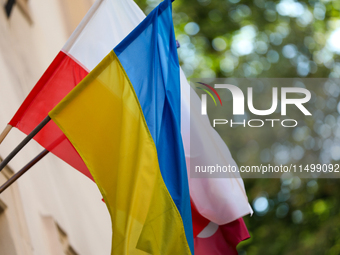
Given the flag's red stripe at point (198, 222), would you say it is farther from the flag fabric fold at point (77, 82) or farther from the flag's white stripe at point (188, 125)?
the flag's white stripe at point (188, 125)

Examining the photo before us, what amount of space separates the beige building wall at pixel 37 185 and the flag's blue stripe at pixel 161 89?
5.79ft

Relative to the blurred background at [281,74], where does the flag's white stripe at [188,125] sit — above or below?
above

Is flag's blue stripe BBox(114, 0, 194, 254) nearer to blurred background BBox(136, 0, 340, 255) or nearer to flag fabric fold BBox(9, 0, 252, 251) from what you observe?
flag fabric fold BBox(9, 0, 252, 251)

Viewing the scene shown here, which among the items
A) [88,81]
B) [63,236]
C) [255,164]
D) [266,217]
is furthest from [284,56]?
[88,81]

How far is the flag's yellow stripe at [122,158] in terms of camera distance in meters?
2.50

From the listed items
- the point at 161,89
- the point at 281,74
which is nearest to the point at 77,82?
the point at 161,89

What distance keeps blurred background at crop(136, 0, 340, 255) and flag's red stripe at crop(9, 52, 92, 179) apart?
5.28 m

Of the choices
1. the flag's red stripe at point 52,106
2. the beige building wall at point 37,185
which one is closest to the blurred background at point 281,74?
the beige building wall at point 37,185

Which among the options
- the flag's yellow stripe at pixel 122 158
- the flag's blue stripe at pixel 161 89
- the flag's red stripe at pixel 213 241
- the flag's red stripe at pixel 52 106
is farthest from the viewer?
the flag's red stripe at pixel 213 241

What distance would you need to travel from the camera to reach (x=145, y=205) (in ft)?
8.33

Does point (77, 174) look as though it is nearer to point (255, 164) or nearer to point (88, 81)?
point (88, 81)

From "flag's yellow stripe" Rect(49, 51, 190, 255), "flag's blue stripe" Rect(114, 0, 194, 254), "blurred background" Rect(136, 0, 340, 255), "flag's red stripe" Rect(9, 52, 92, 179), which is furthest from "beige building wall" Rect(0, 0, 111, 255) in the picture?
"blurred background" Rect(136, 0, 340, 255)

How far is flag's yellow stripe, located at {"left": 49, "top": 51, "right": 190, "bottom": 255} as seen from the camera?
2498 mm

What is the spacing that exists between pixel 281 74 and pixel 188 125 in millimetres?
5369
